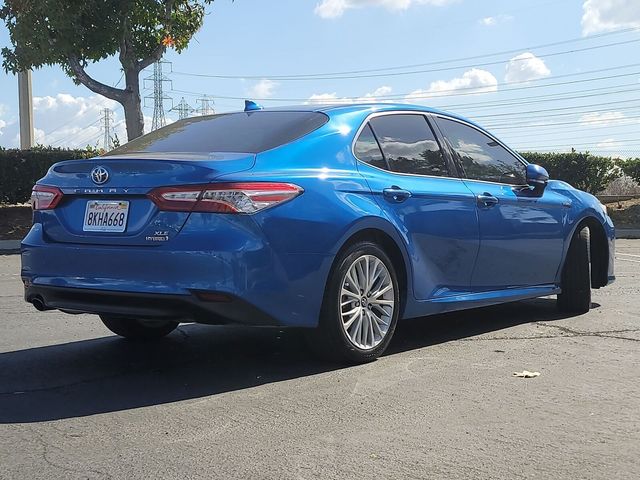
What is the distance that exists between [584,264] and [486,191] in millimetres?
1465

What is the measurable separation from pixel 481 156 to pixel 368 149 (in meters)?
1.36

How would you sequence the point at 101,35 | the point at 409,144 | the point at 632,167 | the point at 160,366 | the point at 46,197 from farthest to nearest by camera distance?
the point at 632,167 → the point at 101,35 → the point at 409,144 → the point at 160,366 → the point at 46,197

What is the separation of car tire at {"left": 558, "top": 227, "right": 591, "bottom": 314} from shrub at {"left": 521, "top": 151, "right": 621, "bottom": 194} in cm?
1738

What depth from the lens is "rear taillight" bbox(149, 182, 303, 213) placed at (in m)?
3.98

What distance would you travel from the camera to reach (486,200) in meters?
5.52

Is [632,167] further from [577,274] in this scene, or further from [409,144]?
[409,144]

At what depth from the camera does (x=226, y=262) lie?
3.94 meters

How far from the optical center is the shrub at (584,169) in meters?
23.1

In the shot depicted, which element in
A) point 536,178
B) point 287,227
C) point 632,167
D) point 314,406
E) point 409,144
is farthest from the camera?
point 632,167

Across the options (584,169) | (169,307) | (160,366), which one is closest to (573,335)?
(160,366)

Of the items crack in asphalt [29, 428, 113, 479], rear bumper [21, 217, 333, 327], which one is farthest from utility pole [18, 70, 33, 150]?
crack in asphalt [29, 428, 113, 479]

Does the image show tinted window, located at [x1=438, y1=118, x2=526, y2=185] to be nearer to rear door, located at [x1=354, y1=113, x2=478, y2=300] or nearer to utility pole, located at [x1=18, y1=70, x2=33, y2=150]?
rear door, located at [x1=354, y1=113, x2=478, y2=300]

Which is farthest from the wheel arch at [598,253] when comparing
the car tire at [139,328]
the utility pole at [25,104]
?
the utility pole at [25,104]

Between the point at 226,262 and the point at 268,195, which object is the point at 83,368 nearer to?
the point at 226,262
